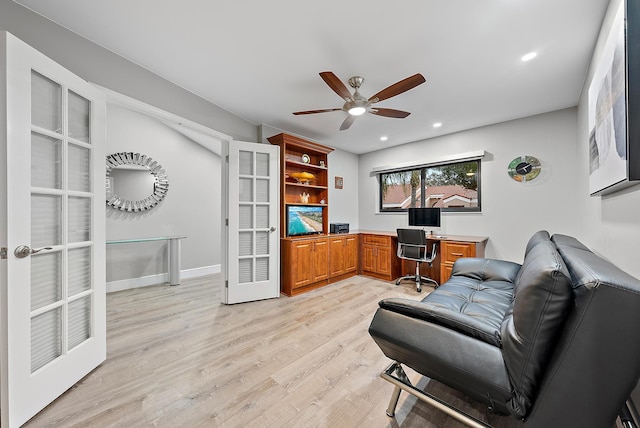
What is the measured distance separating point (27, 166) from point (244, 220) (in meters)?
2.06

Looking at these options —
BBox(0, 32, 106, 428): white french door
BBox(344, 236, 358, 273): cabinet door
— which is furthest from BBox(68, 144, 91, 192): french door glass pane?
BBox(344, 236, 358, 273): cabinet door

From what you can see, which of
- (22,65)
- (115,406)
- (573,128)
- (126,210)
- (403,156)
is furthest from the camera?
(403,156)

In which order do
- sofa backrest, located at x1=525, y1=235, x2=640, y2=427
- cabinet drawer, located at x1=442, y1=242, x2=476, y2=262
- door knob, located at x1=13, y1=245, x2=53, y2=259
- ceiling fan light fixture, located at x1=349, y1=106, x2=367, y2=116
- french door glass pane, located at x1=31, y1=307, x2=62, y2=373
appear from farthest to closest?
cabinet drawer, located at x1=442, y1=242, x2=476, y2=262
ceiling fan light fixture, located at x1=349, y1=106, x2=367, y2=116
french door glass pane, located at x1=31, y1=307, x2=62, y2=373
door knob, located at x1=13, y1=245, x2=53, y2=259
sofa backrest, located at x1=525, y1=235, x2=640, y2=427

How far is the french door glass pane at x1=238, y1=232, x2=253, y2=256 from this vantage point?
10.8 ft

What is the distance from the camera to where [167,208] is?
4316mm

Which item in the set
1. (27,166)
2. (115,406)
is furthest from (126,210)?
(115,406)

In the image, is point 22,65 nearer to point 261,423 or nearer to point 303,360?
point 261,423

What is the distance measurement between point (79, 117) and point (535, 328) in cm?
290

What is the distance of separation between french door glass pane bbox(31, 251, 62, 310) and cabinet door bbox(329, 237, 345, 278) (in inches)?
124

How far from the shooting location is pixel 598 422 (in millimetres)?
753

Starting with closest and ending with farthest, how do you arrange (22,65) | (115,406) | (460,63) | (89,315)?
(22,65) < (115,406) < (89,315) < (460,63)

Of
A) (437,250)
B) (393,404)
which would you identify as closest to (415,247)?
(437,250)

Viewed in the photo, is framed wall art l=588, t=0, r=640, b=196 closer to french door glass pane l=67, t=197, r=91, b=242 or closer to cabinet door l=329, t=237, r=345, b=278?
cabinet door l=329, t=237, r=345, b=278

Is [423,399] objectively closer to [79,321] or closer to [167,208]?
[79,321]
